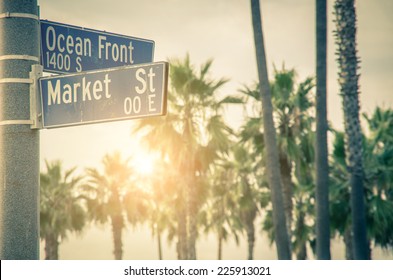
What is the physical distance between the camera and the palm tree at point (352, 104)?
17.4 m

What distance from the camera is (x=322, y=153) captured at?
15.6 m

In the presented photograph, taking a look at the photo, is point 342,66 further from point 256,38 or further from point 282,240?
point 282,240

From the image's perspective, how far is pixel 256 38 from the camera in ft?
47.9

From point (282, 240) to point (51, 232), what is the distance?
22747 millimetres

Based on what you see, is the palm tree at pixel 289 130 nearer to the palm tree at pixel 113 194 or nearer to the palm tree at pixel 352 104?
the palm tree at pixel 352 104

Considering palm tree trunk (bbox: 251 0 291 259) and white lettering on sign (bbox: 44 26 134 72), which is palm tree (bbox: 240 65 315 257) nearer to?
palm tree trunk (bbox: 251 0 291 259)

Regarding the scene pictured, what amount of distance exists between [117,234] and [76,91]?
1379 inches

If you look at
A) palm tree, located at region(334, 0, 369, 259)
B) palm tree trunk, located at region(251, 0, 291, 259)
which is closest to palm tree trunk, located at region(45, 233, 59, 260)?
palm tree, located at region(334, 0, 369, 259)

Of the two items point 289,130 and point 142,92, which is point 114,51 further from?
point 289,130

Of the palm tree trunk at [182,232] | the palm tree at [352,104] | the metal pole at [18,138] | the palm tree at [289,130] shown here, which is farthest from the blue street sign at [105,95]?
the palm tree trunk at [182,232]

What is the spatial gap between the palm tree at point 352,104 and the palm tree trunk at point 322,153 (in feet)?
6.80

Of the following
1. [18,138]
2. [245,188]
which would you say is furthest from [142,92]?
[245,188]

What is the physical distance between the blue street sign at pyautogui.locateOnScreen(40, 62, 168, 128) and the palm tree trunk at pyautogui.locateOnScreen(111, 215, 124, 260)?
34.3 metres
